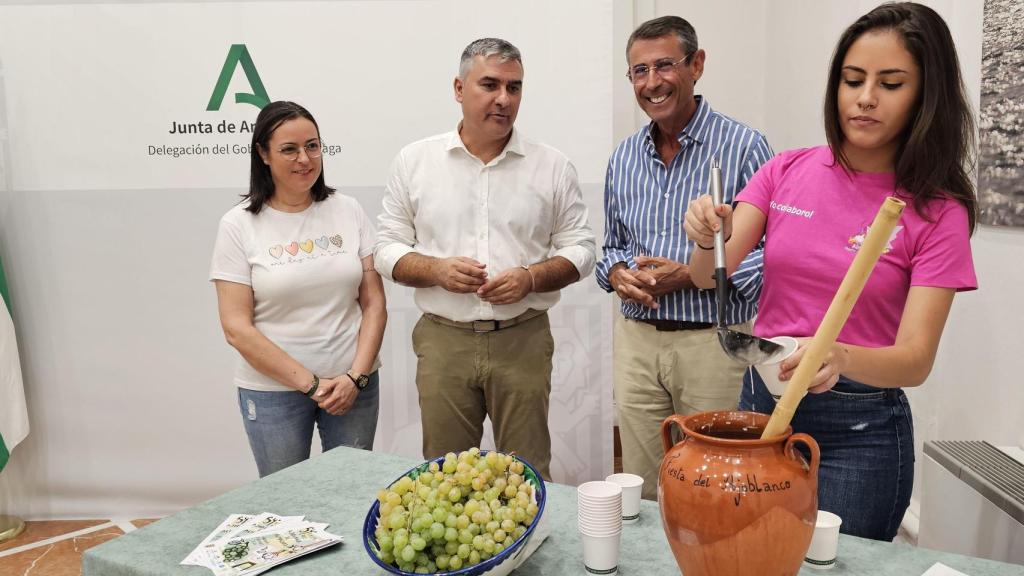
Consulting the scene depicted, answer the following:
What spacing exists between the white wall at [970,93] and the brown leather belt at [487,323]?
4.49 ft

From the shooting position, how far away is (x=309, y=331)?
242cm

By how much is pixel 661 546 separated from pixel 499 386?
1322 mm

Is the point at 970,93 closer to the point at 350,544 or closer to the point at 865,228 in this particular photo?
the point at 865,228

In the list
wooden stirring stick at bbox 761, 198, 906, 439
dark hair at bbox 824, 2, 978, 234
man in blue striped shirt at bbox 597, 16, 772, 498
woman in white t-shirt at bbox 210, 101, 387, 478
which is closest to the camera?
wooden stirring stick at bbox 761, 198, 906, 439

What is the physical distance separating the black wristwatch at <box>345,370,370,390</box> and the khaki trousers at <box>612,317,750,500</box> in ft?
2.64

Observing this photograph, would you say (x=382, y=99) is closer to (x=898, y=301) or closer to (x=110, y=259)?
(x=110, y=259)

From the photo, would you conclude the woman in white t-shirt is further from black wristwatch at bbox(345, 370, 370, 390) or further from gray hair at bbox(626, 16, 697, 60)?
gray hair at bbox(626, 16, 697, 60)

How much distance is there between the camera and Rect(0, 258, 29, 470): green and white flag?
325 centimetres

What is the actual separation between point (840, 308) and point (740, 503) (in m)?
0.27

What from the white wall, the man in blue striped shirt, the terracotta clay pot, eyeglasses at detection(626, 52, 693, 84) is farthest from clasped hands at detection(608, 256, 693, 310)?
the terracotta clay pot

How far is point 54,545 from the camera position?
3.23 meters

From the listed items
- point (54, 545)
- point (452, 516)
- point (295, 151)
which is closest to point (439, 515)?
point (452, 516)

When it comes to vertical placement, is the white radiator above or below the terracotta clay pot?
below

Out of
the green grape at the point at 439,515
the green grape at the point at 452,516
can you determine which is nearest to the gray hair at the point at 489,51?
the green grape at the point at 452,516
